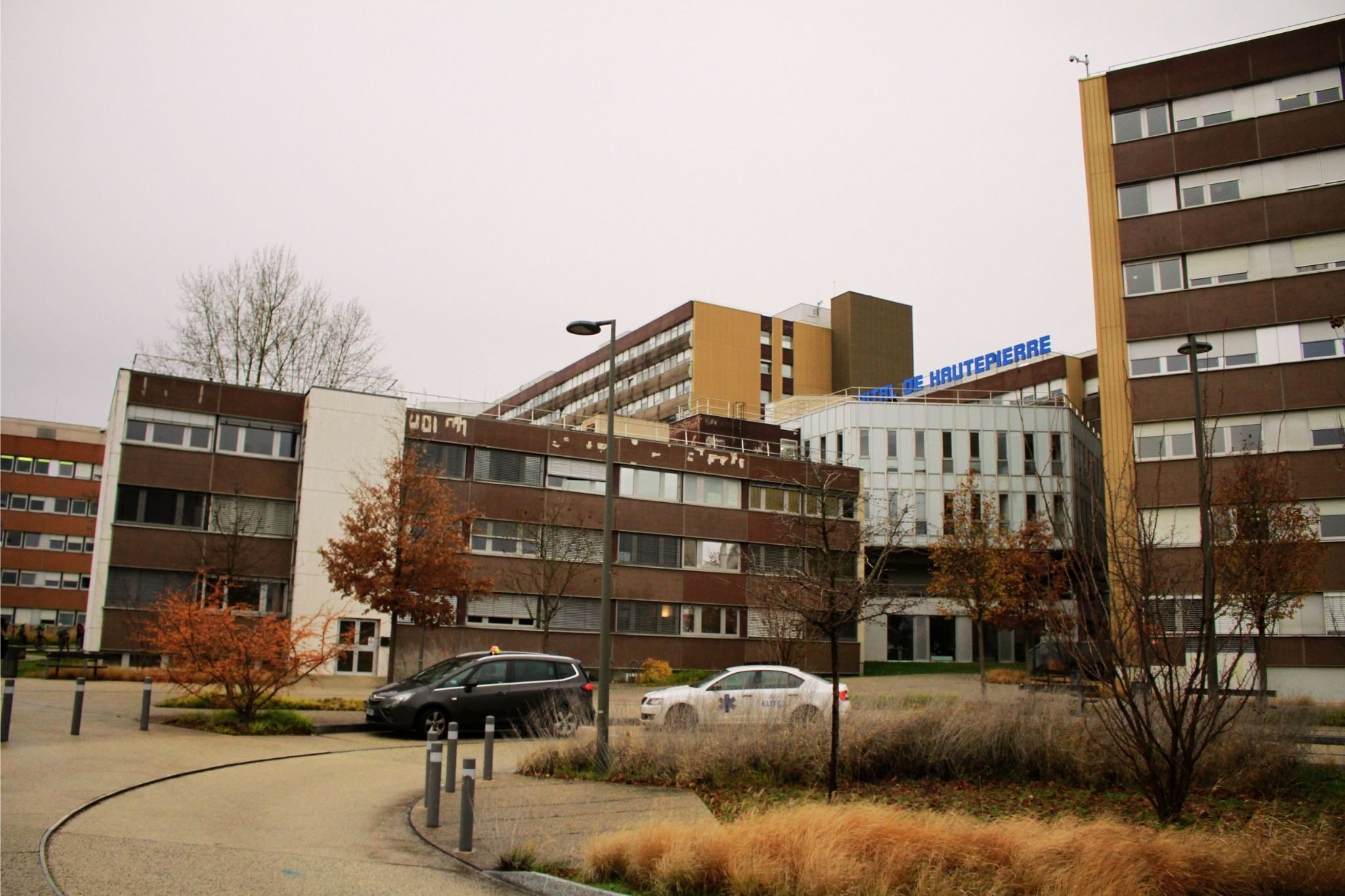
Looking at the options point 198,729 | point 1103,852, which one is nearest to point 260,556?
point 198,729

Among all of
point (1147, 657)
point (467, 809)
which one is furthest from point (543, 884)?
point (1147, 657)

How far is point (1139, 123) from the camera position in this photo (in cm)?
4041

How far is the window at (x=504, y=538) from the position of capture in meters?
39.1

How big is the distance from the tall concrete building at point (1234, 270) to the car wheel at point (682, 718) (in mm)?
24123

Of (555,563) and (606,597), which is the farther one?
(555,563)

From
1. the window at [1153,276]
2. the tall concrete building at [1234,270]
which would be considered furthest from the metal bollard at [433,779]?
the window at [1153,276]

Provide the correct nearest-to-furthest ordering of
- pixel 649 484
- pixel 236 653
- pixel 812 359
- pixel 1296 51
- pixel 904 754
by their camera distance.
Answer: pixel 904 754, pixel 236 653, pixel 1296 51, pixel 649 484, pixel 812 359

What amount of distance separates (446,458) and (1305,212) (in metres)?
32.2

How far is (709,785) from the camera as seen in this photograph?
14.1 metres

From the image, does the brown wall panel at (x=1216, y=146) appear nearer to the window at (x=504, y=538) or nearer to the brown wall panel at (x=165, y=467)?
the window at (x=504, y=538)

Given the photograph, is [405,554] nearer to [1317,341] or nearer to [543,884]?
[543,884]

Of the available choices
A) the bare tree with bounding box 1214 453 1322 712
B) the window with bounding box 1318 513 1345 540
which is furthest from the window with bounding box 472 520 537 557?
the window with bounding box 1318 513 1345 540

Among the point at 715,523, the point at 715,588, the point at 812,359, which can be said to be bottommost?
the point at 715,588

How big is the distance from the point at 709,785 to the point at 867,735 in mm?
2511
